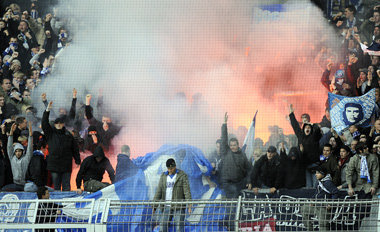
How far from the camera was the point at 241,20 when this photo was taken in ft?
30.0

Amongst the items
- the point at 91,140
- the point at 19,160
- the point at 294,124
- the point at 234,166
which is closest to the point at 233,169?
the point at 234,166

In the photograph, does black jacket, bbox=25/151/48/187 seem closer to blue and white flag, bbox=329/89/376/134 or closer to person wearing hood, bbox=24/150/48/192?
person wearing hood, bbox=24/150/48/192

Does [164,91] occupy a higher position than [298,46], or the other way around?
[298,46]

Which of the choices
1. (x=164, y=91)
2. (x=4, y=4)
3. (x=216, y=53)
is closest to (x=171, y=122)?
(x=164, y=91)

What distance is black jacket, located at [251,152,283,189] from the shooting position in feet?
28.6

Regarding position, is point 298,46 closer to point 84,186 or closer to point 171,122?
point 171,122

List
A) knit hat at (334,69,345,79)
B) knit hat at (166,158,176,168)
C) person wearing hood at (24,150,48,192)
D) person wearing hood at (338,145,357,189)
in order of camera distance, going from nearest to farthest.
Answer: knit hat at (166,158,176,168), person wearing hood at (338,145,357,189), knit hat at (334,69,345,79), person wearing hood at (24,150,48,192)

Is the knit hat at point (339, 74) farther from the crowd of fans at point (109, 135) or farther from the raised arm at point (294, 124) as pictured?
the raised arm at point (294, 124)

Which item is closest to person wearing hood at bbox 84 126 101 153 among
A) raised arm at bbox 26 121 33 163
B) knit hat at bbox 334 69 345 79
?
raised arm at bbox 26 121 33 163

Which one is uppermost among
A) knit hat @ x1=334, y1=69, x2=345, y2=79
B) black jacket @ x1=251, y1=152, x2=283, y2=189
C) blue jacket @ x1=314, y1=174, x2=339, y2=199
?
knit hat @ x1=334, y1=69, x2=345, y2=79

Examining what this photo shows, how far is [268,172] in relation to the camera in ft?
28.7

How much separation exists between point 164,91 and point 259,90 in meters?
1.48

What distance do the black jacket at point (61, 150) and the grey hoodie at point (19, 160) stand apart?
0.32 metres

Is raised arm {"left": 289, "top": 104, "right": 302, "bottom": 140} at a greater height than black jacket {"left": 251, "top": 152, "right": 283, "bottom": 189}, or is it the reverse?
raised arm {"left": 289, "top": 104, "right": 302, "bottom": 140}
